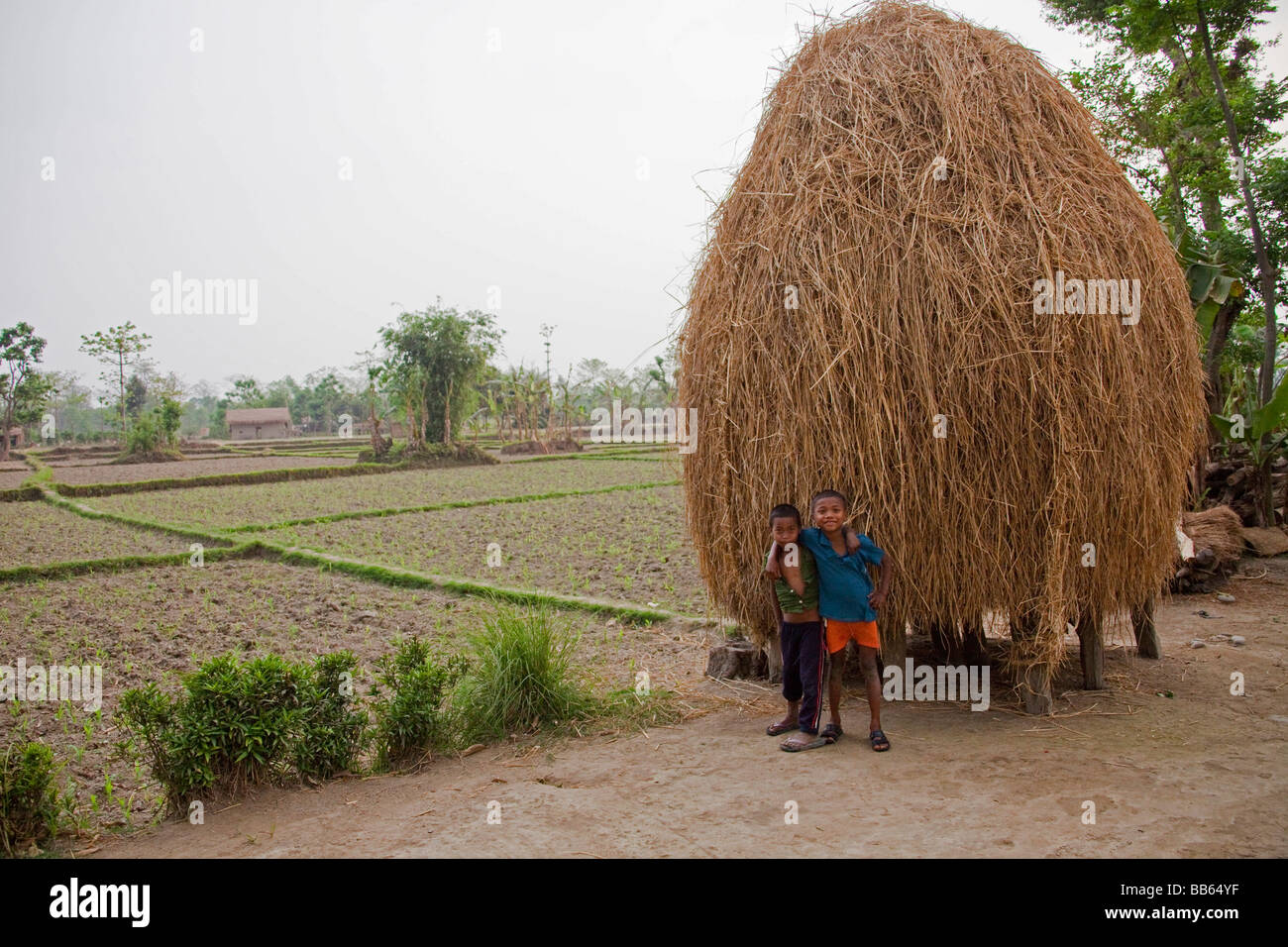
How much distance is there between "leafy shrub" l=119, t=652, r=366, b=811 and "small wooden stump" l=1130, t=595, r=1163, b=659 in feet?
17.5

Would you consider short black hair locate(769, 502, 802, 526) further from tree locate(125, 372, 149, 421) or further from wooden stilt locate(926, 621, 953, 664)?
tree locate(125, 372, 149, 421)

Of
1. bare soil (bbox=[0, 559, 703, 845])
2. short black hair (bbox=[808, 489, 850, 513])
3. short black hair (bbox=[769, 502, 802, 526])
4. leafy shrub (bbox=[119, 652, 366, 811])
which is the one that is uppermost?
short black hair (bbox=[808, 489, 850, 513])

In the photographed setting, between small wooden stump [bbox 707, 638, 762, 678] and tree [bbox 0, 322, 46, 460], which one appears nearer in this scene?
small wooden stump [bbox 707, 638, 762, 678]

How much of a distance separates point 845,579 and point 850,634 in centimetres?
32

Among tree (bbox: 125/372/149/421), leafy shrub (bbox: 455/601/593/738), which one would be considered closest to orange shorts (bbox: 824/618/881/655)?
leafy shrub (bbox: 455/601/593/738)

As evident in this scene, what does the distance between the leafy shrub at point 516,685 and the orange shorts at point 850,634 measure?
64.7 inches

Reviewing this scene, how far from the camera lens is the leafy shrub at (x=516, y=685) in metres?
5.32

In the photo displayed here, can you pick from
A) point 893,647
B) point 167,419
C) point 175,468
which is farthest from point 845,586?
point 167,419

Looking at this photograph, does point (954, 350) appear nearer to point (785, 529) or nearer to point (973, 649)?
point (785, 529)

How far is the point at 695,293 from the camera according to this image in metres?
5.86

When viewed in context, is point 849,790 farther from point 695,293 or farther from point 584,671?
point 695,293

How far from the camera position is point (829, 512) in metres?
4.73

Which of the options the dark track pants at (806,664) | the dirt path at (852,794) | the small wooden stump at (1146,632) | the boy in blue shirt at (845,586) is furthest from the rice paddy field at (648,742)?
the boy in blue shirt at (845,586)

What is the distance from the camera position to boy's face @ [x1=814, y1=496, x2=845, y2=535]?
4.73 m
